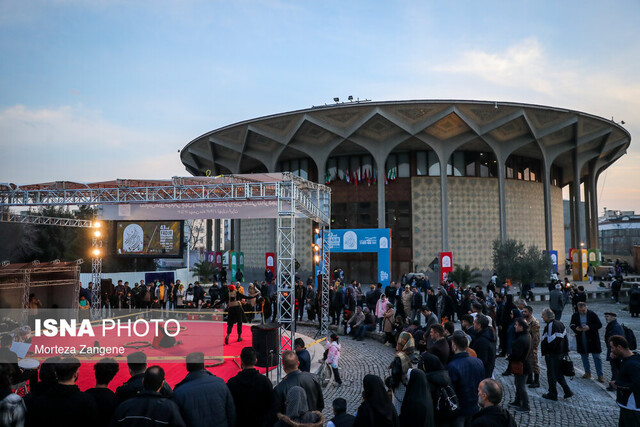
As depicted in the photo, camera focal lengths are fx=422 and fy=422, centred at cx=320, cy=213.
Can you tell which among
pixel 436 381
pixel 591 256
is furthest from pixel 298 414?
pixel 591 256

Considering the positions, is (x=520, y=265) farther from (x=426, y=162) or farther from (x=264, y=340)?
(x=264, y=340)

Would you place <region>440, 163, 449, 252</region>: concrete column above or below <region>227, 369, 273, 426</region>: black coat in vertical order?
above

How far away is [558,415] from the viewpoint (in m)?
6.71

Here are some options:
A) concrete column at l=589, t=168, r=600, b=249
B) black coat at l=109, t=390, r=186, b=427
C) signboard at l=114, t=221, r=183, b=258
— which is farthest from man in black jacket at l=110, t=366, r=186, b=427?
concrete column at l=589, t=168, r=600, b=249

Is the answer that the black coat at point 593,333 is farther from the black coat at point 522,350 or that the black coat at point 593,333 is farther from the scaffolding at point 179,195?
the scaffolding at point 179,195

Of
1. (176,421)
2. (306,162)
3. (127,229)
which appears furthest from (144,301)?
(306,162)

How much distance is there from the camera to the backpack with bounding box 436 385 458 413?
14.0ft

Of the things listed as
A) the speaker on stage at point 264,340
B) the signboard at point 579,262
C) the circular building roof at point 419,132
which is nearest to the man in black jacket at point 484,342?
the speaker on stage at point 264,340

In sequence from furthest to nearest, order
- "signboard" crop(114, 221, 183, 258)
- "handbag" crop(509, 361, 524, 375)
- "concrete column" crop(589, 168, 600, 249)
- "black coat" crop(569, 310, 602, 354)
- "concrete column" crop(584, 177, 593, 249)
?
"concrete column" crop(584, 177, 593, 249) → "concrete column" crop(589, 168, 600, 249) → "signboard" crop(114, 221, 183, 258) → "black coat" crop(569, 310, 602, 354) → "handbag" crop(509, 361, 524, 375)

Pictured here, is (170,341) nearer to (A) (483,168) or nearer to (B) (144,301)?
(B) (144,301)

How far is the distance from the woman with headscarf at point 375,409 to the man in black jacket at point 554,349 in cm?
494

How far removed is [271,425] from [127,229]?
27597 mm

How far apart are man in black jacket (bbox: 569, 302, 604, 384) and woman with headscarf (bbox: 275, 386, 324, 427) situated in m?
6.78

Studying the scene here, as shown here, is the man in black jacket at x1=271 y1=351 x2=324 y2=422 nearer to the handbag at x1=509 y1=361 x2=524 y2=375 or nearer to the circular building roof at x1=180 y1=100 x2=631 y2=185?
the handbag at x1=509 y1=361 x2=524 y2=375
